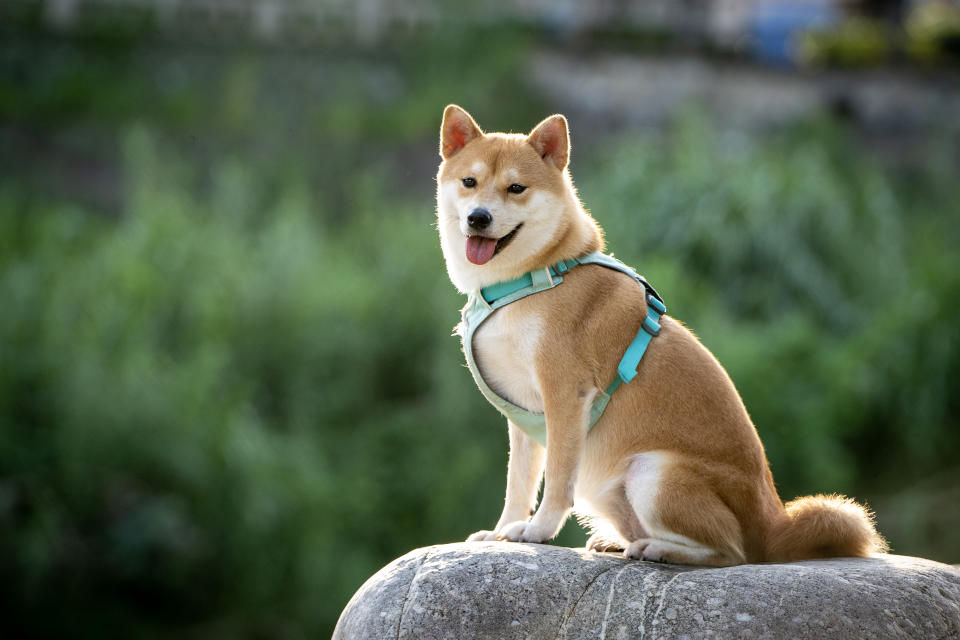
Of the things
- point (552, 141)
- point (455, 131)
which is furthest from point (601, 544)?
point (455, 131)

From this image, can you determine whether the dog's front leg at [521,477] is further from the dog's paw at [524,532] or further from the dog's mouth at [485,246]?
the dog's mouth at [485,246]

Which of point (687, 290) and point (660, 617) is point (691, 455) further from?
point (687, 290)

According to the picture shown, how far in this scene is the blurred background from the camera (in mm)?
17922

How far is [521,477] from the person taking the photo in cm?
655

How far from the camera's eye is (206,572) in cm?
1803

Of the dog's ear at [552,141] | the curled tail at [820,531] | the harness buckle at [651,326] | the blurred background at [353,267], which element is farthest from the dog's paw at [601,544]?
the blurred background at [353,267]

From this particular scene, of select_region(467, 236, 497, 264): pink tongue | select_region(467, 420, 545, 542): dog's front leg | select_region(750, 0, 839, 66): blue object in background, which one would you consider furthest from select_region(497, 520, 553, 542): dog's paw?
select_region(750, 0, 839, 66): blue object in background

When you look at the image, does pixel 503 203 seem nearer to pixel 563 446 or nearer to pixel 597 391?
pixel 597 391

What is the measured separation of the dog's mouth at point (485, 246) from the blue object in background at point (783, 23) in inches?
1104

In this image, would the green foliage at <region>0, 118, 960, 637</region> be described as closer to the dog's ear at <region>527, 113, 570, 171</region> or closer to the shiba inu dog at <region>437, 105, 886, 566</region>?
the shiba inu dog at <region>437, 105, 886, 566</region>

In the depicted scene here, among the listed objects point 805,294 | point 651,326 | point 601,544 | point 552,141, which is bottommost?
point 805,294

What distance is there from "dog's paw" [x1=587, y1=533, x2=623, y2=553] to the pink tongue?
75.2 inches

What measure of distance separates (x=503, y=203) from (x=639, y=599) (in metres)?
2.33

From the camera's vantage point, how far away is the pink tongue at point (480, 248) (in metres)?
6.07
